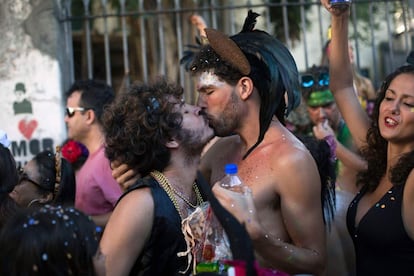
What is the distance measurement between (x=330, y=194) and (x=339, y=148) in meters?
1.34

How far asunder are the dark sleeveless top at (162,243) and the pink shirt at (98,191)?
1569 millimetres

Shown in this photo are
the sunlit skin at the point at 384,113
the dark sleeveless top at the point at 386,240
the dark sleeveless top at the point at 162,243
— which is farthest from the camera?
the sunlit skin at the point at 384,113

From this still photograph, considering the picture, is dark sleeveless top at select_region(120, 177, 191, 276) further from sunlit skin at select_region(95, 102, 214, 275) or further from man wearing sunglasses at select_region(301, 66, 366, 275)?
man wearing sunglasses at select_region(301, 66, 366, 275)

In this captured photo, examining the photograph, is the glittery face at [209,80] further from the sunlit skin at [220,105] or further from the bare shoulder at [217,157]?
the bare shoulder at [217,157]

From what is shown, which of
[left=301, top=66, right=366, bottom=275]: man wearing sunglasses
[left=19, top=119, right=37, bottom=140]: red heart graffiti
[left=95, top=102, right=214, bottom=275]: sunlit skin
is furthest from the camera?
[left=19, top=119, right=37, bottom=140]: red heart graffiti

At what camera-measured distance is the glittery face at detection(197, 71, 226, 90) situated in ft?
9.99

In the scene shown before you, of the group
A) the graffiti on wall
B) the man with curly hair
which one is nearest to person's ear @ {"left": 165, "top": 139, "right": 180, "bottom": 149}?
the man with curly hair

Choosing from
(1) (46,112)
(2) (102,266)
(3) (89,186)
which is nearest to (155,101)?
(2) (102,266)

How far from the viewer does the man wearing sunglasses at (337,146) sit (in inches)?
140

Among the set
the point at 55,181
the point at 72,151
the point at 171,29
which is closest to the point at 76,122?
the point at 72,151

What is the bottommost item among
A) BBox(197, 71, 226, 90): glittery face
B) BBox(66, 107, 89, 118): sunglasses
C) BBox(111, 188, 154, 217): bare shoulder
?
BBox(111, 188, 154, 217): bare shoulder

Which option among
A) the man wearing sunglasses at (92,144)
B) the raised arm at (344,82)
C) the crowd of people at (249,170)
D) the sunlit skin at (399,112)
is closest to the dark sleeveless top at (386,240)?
the crowd of people at (249,170)

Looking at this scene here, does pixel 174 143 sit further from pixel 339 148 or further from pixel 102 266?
pixel 339 148

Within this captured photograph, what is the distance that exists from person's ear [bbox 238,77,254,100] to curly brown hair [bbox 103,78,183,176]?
0.32m
